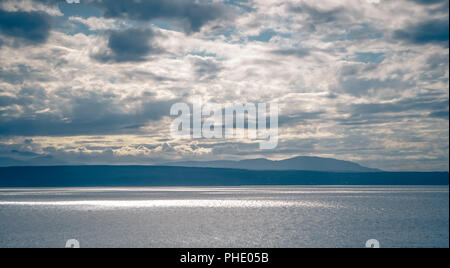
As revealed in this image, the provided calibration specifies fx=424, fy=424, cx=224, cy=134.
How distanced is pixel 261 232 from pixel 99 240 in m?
26.9

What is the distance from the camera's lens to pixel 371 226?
8531cm

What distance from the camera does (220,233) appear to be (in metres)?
72.2
